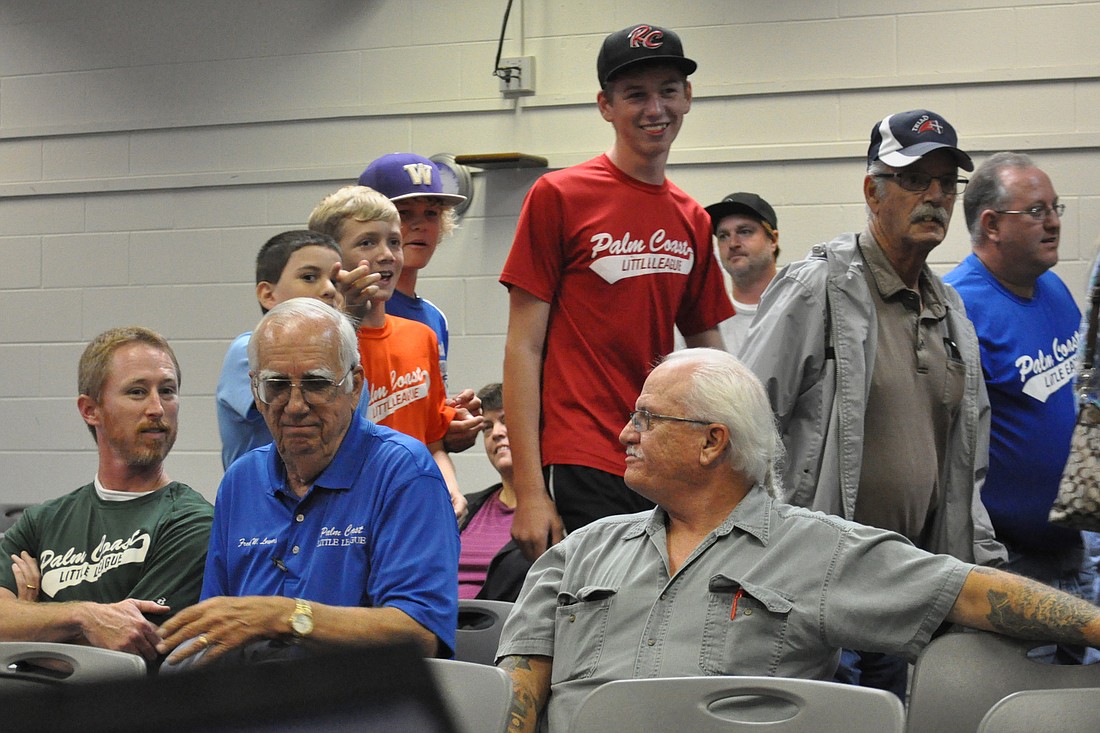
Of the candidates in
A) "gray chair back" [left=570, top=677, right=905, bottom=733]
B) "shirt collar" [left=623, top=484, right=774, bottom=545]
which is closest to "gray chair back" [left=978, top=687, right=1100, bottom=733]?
"gray chair back" [left=570, top=677, right=905, bottom=733]

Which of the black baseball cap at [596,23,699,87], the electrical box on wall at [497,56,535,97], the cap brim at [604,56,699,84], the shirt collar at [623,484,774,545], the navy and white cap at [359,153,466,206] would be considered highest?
the electrical box on wall at [497,56,535,97]

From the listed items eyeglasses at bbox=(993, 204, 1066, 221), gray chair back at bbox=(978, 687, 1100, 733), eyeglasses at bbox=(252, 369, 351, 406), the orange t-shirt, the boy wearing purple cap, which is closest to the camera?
gray chair back at bbox=(978, 687, 1100, 733)

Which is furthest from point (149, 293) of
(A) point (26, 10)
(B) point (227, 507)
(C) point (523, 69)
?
(B) point (227, 507)

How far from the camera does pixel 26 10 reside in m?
5.10

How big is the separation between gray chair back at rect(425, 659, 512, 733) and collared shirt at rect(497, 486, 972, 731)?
0.25 m

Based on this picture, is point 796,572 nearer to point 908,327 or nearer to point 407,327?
point 908,327

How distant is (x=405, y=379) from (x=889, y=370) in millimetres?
1049

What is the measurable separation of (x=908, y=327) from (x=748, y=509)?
62 centimetres

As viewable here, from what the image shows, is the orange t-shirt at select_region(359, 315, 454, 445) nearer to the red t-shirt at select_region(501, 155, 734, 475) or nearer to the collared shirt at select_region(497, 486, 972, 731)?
the red t-shirt at select_region(501, 155, 734, 475)

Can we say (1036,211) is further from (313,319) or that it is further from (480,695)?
(480,695)

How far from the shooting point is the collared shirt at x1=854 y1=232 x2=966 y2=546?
2205 mm

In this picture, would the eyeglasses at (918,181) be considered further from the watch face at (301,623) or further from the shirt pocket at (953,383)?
→ the watch face at (301,623)


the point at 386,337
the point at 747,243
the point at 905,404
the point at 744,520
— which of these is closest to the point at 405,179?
the point at 386,337

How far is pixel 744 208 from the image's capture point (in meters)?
3.78
